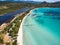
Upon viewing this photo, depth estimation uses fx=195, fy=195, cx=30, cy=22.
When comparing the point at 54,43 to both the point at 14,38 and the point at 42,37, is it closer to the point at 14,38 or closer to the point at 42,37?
Answer: the point at 42,37

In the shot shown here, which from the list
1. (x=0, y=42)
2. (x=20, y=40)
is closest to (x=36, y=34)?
(x=20, y=40)

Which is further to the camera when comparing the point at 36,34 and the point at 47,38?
the point at 36,34

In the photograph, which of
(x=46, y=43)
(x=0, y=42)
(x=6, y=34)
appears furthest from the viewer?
(x=6, y=34)

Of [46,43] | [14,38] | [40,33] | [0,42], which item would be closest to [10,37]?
[14,38]

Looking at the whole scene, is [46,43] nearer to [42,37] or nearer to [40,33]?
[42,37]

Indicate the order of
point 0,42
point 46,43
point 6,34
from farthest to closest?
point 6,34, point 46,43, point 0,42

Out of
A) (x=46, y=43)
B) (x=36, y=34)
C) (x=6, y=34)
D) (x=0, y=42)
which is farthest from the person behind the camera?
(x=36, y=34)

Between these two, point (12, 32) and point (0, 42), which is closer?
point (0, 42)
